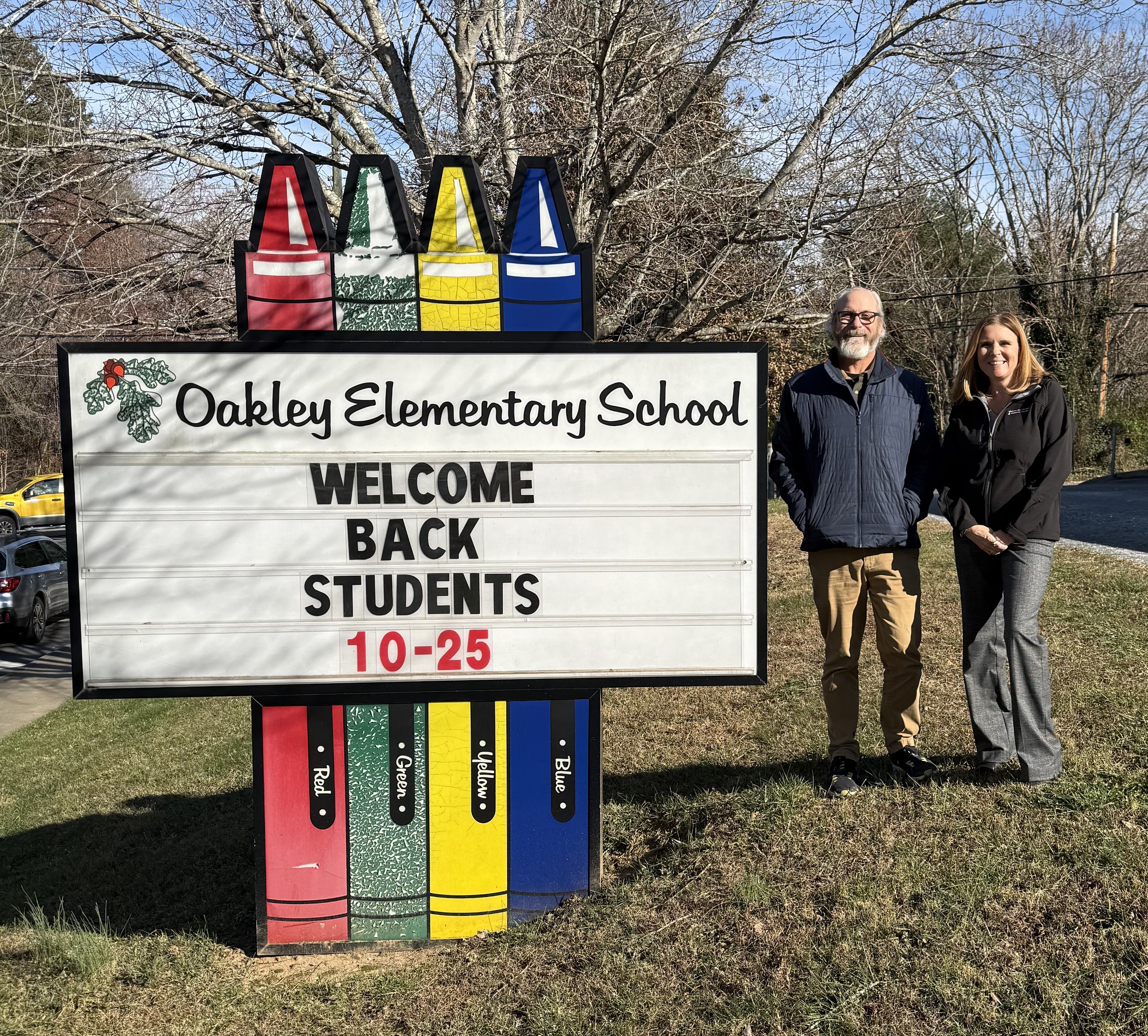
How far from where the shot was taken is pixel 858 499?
409 cm

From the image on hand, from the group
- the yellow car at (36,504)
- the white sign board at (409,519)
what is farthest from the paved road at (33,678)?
the yellow car at (36,504)

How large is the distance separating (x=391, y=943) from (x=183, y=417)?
2328 mm

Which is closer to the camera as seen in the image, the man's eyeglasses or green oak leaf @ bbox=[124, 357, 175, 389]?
green oak leaf @ bbox=[124, 357, 175, 389]

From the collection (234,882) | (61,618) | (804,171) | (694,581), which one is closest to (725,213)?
(804,171)

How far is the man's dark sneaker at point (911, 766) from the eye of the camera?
4.37m

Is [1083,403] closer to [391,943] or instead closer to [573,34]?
[573,34]

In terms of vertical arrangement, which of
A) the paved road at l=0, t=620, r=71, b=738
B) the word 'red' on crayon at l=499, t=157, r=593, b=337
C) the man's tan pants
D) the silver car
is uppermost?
the word 'red' on crayon at l=499, t=157, r=593, b=337

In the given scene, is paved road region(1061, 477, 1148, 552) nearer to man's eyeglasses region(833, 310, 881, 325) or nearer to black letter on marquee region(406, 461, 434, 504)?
man's eyeglasses region(833, 310, 881, 325)

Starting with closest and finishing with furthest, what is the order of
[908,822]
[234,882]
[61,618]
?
[908,822] → [234,882] → [61,618]

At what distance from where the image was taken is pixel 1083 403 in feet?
107

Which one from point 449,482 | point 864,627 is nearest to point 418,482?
point 449,482

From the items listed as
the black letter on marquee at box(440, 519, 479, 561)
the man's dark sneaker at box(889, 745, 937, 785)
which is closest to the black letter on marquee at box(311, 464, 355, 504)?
the black letter on marquee at box(440, 519, 479, 561)

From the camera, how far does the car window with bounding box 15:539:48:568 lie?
15.9 meters

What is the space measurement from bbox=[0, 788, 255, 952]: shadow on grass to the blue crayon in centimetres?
123
